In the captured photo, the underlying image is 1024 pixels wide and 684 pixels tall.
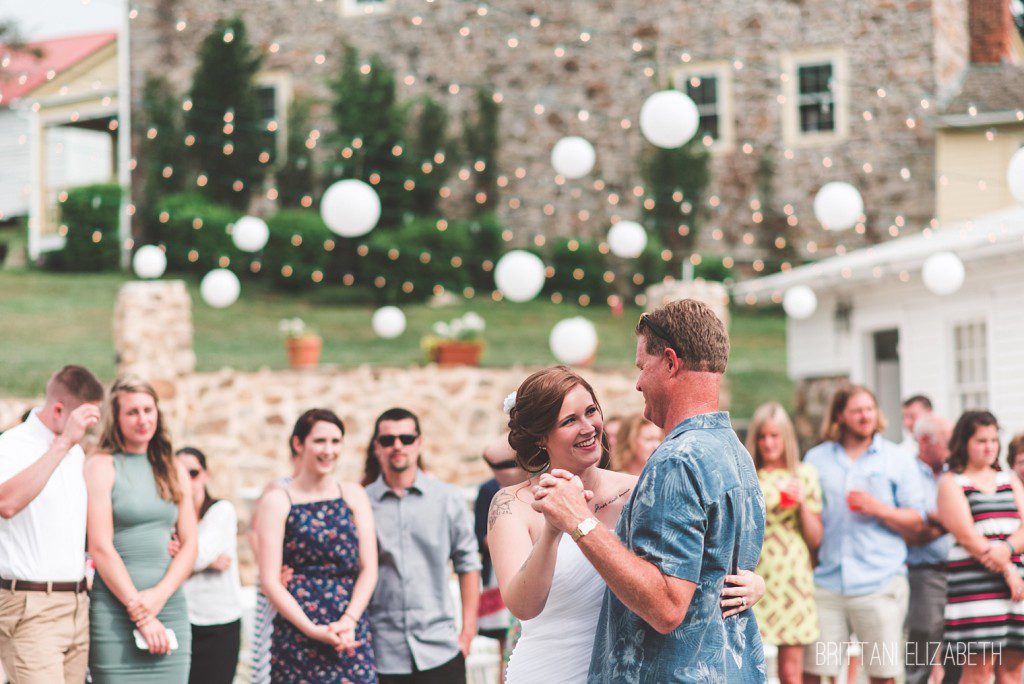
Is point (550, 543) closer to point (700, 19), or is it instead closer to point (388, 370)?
point (388, 370)

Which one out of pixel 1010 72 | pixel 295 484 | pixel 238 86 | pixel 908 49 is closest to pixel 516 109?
pixel 238 86

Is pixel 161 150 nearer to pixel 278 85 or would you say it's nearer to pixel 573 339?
pixel 278 85

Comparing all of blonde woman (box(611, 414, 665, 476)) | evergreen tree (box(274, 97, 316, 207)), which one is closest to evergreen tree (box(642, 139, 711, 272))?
evergreen tree (box(274, 97, 316, 207))

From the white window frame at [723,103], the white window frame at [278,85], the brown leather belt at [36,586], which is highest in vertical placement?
the white window frame at [278,85]

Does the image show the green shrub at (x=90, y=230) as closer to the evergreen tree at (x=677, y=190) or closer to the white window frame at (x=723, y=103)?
the evergreen tree at (x=677, y=190)

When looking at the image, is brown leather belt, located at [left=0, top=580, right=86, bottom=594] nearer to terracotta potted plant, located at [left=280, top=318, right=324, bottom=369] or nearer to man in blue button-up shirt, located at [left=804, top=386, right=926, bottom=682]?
man in blue button-up shirt, located at [left=804, top=386, right=926, bottom=682]

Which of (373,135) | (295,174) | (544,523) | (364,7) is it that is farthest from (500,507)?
(364,7)

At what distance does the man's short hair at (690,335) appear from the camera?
2793 millimetres

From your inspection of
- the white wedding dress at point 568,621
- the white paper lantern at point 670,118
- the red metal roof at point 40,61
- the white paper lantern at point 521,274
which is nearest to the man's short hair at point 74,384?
the white wedding dress at point 568,621

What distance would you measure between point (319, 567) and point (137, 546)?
0.72 metres

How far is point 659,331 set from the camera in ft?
9.27

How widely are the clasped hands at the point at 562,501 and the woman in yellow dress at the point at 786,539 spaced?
3.65m

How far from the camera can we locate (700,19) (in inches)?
885

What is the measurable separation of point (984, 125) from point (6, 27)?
17151mm
